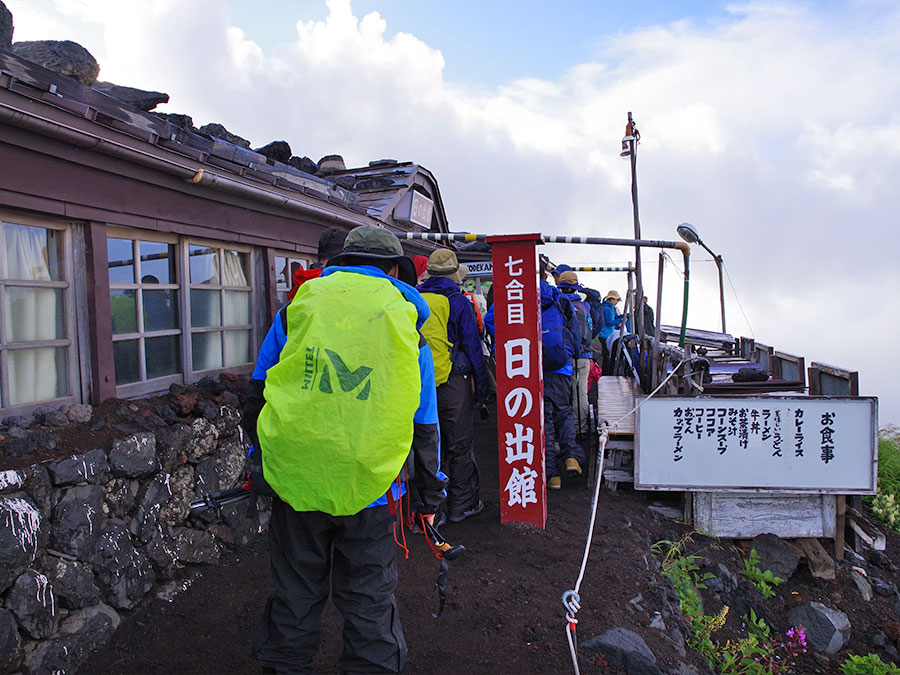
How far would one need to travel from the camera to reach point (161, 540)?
13.3ft

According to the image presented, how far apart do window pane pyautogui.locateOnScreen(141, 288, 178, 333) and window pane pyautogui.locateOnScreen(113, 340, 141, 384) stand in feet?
0.71

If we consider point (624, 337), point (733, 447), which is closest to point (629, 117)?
point (624, 337)

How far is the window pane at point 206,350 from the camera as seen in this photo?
5.32 meters

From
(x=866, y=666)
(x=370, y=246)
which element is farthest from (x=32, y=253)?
(x=866, y=666)

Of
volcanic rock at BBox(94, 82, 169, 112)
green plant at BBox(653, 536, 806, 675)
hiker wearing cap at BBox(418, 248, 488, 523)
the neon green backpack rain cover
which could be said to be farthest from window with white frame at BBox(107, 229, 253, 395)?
green plant at BBox(653, 536, 806, 675)

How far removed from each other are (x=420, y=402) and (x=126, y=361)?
9.55ft

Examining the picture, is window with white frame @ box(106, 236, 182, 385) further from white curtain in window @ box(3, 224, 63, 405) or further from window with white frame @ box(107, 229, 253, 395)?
white curtain in window @ box(3, 224, 63, 405)

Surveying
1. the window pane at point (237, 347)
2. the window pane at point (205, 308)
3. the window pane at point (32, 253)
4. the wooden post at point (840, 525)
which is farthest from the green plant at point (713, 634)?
the window pane at point (32, 253)

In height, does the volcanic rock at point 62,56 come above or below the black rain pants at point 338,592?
above

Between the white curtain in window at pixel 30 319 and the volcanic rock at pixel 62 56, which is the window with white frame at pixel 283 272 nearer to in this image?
the volcanic rock at pixel 62 56

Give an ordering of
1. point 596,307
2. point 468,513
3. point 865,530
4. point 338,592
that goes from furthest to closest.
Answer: point 596,307
point 865,530
point 468,513
point 338,592

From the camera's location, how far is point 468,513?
18.2 feet

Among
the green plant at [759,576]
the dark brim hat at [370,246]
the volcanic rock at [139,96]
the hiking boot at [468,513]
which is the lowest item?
the green plant at [759,576]

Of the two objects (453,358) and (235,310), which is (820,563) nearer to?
(453,358)
